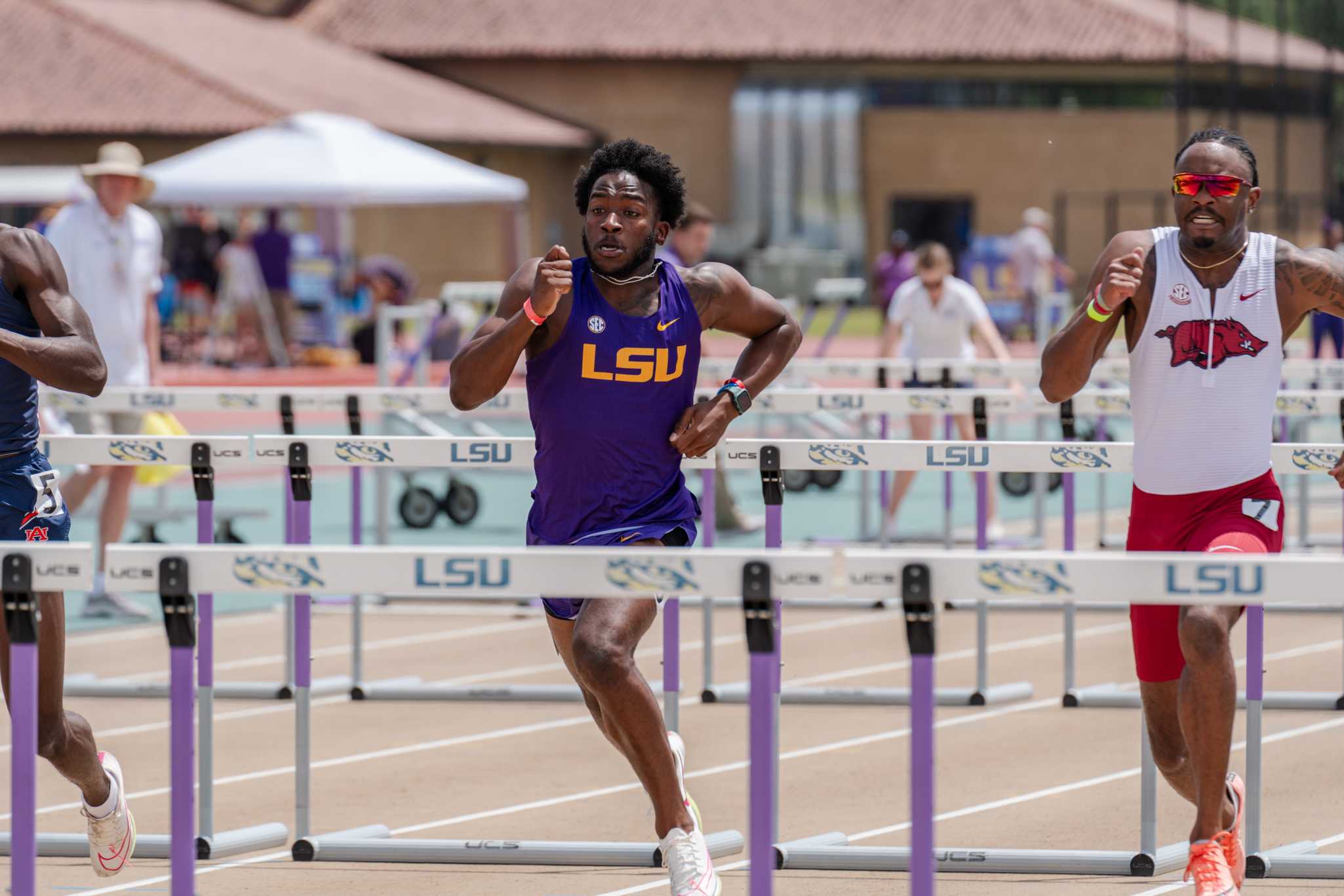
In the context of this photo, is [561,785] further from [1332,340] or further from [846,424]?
[1332,340]

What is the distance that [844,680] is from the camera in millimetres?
10367

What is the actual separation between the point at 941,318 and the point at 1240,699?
6118 millimetres

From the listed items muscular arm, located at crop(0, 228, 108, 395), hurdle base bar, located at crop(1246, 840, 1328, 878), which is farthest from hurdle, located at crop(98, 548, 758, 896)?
hurdle base bar, located at crop(1246, 840, 1328, 878)

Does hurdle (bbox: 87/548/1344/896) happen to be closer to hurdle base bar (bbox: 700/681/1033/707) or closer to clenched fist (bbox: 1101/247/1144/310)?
clenched fist (bbox: 1101/247/1144/310)

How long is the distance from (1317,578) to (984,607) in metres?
5.07

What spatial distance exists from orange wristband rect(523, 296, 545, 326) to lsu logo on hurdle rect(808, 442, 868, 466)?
1.53 m

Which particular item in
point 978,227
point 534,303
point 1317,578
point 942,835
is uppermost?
point 978,227

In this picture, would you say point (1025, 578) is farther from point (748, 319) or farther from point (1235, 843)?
point (748, 319)

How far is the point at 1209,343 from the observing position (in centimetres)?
577

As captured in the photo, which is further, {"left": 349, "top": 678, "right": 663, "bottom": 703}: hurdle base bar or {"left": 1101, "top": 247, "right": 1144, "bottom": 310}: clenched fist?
{"left": 349, "top": 678, "right": 663, "bottom": 703}: hurdle base bar

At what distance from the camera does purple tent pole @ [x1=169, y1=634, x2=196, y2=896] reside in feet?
15.4

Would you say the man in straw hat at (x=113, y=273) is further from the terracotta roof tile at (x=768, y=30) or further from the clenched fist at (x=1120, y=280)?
the terracotta roof tile at (x=768, y=30)

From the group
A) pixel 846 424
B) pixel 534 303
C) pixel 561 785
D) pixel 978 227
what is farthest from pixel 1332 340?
pixel 978 227

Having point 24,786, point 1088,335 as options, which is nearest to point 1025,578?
point 1088,335
